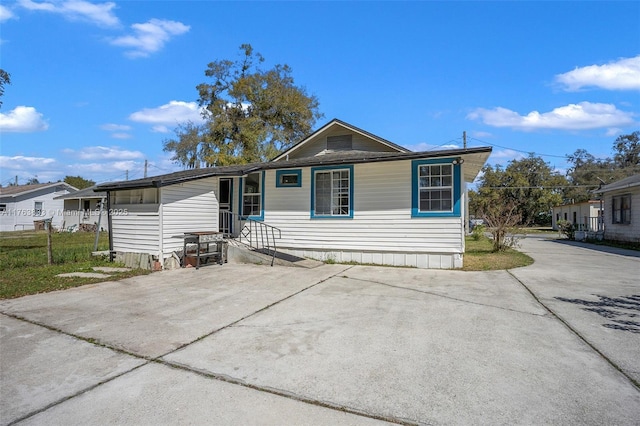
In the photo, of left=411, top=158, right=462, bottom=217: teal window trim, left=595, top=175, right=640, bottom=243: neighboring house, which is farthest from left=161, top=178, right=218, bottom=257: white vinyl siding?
left=595, top=175, right=640, bottom=243: neighboring house

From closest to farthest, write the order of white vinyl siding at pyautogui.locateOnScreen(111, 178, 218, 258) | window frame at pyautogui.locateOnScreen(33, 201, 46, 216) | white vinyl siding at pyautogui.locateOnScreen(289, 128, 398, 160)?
white vinyl siding at pyautogui.locateOnScreen(111, 178, 218, 258), white vinyl siding at pyautogui.locateOnScreen(289, 128, 398, 160), window frame at pyautogui.locateOnScreen(33, 201, 46, 216)

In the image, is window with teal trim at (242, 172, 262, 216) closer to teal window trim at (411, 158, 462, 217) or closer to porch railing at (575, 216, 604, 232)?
teal window trim at (411, 158, 462, 217)

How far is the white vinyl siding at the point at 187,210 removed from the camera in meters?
9.70

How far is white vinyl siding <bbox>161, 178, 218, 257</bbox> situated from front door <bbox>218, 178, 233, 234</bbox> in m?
0.57

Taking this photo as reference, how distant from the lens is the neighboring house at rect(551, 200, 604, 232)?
25.9 metres

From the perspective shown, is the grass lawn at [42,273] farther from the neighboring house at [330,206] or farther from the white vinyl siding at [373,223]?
the white vinyl siding at [373,223]

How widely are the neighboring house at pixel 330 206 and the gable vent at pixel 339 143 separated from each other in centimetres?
401

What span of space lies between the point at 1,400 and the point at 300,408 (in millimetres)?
2415

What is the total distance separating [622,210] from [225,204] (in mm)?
20620

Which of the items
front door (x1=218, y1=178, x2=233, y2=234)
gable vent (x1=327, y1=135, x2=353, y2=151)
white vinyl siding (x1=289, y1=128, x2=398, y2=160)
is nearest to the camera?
front door (x1=218, y1=178, x2=233, y2=234)

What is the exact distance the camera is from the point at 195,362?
3512mm

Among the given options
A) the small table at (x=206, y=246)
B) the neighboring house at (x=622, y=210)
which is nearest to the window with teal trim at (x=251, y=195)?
the small table at (x=206, y=246)

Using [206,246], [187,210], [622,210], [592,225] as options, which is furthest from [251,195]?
[592,225]

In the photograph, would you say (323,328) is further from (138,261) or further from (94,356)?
(138,261)
